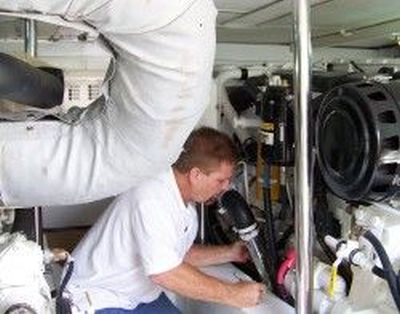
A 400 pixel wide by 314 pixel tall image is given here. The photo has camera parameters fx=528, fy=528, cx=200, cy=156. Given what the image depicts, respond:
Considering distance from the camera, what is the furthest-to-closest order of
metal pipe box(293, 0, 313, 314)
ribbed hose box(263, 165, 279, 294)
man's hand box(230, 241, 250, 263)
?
1. man's hand box(230, 241, 250, 263)
2. ribbed hose box(263, 165, 279, 294)
3. metal pipe box(293, 0, 313, 314)

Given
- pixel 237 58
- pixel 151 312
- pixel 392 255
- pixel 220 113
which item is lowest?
pixel 151 312

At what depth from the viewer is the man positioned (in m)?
1.75

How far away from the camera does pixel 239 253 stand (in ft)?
7.04

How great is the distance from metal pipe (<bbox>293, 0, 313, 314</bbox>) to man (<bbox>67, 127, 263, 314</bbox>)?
1.92ft

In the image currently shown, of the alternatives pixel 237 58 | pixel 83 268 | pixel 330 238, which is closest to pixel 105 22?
pixel 330 238

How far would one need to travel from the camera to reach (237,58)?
3281 mm

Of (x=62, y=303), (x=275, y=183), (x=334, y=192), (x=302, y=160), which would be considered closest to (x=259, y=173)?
(x=275, y=183)

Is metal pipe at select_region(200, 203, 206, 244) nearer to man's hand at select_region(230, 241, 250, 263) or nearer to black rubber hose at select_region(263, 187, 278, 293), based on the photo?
man's hand at select_region(230, 241, 250, 263)

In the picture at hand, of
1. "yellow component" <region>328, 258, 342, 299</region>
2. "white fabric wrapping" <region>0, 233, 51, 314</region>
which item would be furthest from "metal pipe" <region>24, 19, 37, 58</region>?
"yellow component" <region>328, 258, 342, 299</region>

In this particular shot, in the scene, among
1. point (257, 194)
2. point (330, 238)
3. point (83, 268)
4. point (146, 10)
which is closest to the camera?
point (146, 10)

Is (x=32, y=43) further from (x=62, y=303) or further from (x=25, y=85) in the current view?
(x=62, y=303)

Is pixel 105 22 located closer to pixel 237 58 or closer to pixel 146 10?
pixel 146 10

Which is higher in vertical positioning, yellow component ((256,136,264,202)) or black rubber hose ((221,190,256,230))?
yellow component ((256,136,264,202))

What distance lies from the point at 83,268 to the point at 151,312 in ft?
1.04
